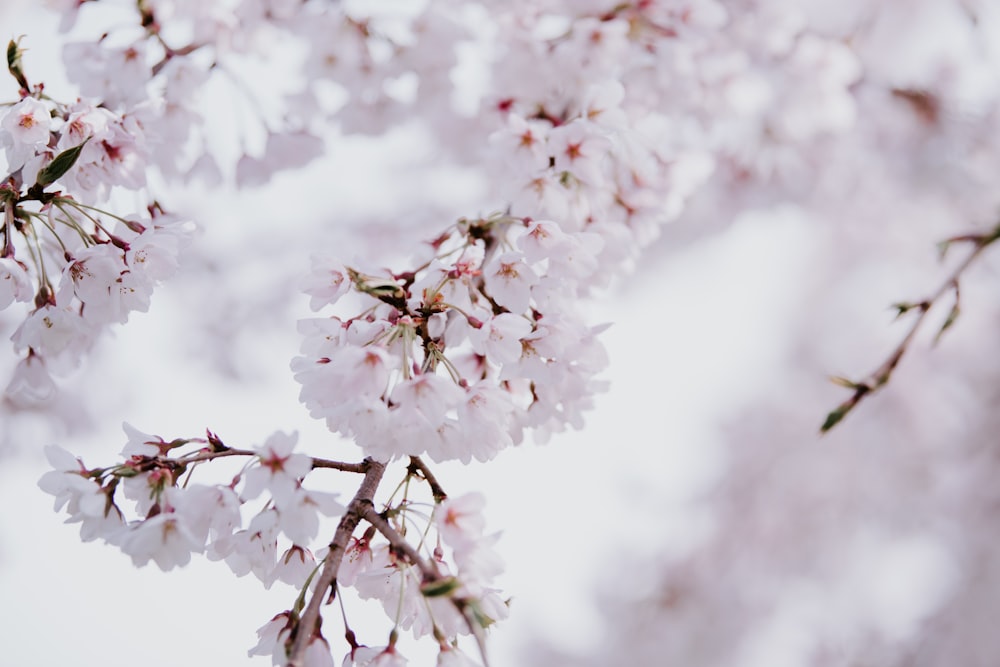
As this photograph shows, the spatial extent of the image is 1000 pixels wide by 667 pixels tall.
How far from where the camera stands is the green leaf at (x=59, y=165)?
1.00 m

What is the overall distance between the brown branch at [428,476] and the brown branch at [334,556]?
0.13ft

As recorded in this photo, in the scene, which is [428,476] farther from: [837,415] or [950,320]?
[950,320]

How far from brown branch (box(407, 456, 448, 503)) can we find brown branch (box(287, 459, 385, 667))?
39 mm

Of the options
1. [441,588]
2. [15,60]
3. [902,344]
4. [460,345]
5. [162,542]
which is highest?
[15,60]

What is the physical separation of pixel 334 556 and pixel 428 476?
0.56 ft

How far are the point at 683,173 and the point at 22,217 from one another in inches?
59.0

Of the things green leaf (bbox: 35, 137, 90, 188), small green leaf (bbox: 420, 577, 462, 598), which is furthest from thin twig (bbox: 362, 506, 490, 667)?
green leaf (bbox: 35, 137, 90, 188)

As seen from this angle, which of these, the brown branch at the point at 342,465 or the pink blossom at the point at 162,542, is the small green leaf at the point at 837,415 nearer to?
the brown branch at the point at 342,465

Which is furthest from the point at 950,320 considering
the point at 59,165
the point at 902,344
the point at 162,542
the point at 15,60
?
the point at 15,60

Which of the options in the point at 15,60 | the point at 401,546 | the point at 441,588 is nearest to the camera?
the point at 441,588

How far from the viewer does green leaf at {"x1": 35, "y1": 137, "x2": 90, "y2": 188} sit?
998 mm

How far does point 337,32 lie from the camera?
77.2 inches

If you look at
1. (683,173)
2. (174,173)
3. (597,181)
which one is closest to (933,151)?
(683,173)

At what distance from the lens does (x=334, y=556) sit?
91 centimetres
